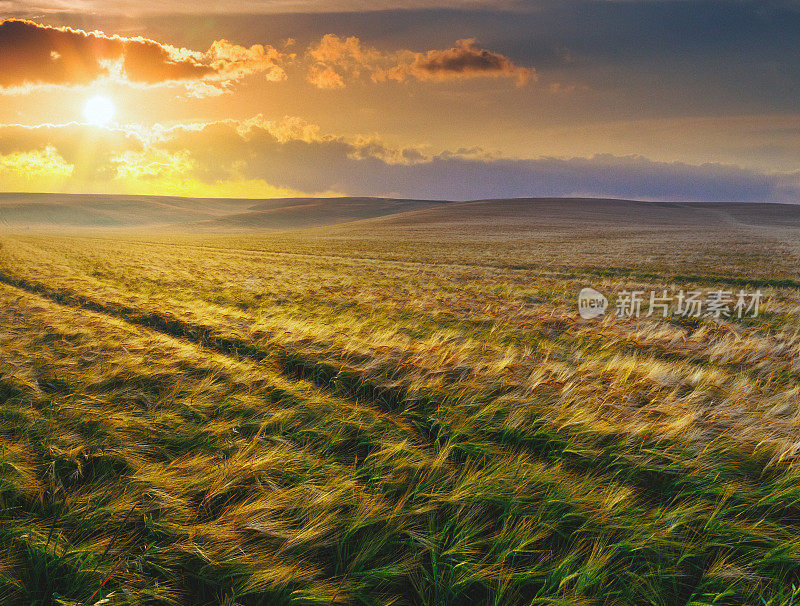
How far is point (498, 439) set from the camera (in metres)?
3.51

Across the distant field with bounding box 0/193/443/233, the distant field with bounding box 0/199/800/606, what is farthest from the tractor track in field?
the distant field with bounding box 0/193/443/233

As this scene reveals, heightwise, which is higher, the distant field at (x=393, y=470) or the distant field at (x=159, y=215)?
the distant field at (x=159, y=215)

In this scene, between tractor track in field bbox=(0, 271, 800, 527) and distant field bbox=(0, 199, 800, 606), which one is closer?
distant field bbox=(0, 199, 800, 606)

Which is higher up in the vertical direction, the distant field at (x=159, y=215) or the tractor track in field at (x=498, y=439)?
Result: the distant field at (x=159, y=215)

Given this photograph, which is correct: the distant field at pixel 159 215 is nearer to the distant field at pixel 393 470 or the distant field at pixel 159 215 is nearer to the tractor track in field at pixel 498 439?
the tractor track in field at pixel 498 439

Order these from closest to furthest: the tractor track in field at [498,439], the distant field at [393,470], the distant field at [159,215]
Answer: the distant field at [393,470] < the tractor track in field at [498,439] < the distant field at [159,215]

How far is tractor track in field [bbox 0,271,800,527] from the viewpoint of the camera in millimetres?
2762

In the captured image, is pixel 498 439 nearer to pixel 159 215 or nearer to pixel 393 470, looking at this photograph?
pixel 393 470

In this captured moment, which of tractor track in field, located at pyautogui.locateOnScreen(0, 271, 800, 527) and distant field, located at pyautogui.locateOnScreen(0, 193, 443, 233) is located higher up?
distant field, located at pyautogui.locateOnScreen(0, 193, 443, 233)

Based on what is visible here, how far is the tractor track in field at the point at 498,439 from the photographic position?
276 centimetres

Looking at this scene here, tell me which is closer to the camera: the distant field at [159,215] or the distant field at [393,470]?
the distant field at [393,470]

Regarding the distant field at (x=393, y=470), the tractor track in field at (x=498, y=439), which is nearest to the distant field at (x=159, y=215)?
the tractor track in field at (x=498, y=439)

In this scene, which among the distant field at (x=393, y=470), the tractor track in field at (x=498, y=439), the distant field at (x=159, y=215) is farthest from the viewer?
the distant field at (x=159, y=215)

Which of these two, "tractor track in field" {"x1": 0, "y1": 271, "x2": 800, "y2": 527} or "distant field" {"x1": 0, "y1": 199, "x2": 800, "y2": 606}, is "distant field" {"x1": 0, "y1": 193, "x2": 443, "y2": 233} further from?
"distant field" {"x1": 0, "y1": 199, "x2": 800, "y2": 606}
